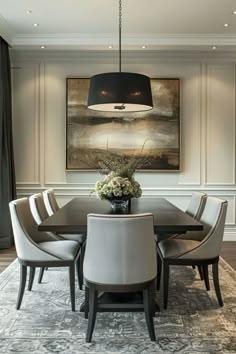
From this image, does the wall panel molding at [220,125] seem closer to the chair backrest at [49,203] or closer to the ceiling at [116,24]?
the ceiling at [116,24]

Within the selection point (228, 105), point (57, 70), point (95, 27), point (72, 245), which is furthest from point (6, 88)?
point (228, 105)

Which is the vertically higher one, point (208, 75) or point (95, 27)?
point (95, 27)

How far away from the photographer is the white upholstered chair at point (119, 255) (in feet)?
7.57

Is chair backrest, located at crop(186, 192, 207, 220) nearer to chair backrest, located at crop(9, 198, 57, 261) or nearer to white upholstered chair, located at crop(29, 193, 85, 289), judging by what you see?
white upholstered chair, located at crop(29, 193, 85, 289)

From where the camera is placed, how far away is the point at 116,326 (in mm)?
2678

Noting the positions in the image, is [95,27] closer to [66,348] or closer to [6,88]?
[6,88]

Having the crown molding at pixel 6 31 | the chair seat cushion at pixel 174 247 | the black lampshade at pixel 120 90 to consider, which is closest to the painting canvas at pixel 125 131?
the crown molding at pixel 6 31

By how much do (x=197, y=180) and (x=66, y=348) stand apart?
413cm

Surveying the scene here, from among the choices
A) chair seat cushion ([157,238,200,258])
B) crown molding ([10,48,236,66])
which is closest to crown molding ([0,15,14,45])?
crown molding ([10,48,236,66])

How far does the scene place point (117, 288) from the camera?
2381 millimetres

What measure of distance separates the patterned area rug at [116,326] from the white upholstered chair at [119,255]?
148 millimetres

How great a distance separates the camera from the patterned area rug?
2.37 meters

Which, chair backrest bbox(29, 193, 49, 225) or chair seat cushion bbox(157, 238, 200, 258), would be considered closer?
chair seat cushion bbox(157, 238, 200, 258)

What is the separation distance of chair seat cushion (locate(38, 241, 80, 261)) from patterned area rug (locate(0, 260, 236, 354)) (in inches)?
18.3
